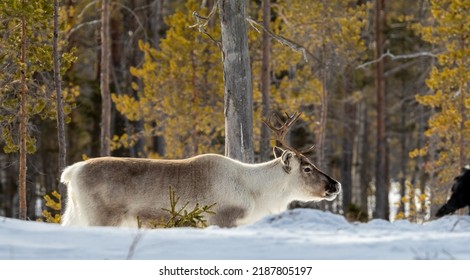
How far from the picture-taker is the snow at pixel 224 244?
463cm

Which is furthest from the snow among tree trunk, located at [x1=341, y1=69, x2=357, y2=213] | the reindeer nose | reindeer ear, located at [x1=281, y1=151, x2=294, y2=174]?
tree trunk, located at [x1=341, y1=69, x2=357, y2=213]

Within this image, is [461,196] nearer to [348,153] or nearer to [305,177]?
[305,177]

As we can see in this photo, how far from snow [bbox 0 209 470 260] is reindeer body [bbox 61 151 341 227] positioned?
3526 mm

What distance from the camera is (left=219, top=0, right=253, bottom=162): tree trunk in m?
12.7

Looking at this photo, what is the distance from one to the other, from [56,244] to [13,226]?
0.78 m

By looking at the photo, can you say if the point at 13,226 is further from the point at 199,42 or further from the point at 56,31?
A: the point at 199,42

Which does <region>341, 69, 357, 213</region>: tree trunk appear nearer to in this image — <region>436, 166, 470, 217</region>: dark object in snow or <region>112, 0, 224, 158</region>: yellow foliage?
<region>112, 0, 224, 158</region>: yellow foliage

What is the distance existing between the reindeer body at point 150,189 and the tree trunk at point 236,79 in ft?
9.04

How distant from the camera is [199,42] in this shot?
22172 millimetres

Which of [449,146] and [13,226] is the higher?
[13,226]
